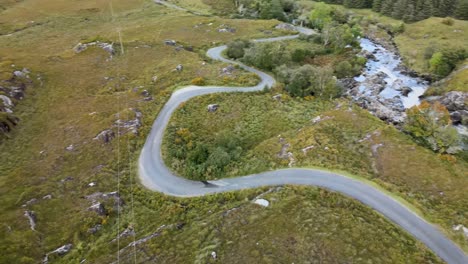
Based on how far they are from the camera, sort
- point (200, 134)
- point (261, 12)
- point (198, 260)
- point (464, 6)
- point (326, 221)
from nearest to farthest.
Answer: point (198, 260), point (326, 221), point (200, 134), point (464, 6), point (261, 12)

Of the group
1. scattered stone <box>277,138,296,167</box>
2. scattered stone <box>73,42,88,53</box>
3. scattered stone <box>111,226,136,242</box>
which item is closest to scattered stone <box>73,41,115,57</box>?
scattered stone <box>73,42,88,53</box>

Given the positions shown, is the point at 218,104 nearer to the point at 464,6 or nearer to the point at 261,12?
the point at 261,12

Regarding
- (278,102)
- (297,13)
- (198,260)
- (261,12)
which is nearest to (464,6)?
(297,13)

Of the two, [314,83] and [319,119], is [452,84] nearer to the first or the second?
[314,83]

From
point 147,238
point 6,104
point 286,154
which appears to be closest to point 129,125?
point 147,238

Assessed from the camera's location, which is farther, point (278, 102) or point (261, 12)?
point (261, 12)

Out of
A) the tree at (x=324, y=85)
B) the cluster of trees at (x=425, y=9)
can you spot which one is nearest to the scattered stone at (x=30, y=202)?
the tree at (x=324, y=85)

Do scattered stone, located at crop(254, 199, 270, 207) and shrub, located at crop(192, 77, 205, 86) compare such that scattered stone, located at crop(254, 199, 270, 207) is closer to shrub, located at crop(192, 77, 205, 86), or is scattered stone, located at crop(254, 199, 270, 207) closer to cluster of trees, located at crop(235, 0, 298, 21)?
shrub, located at crop(192, 77, 205, 86)
